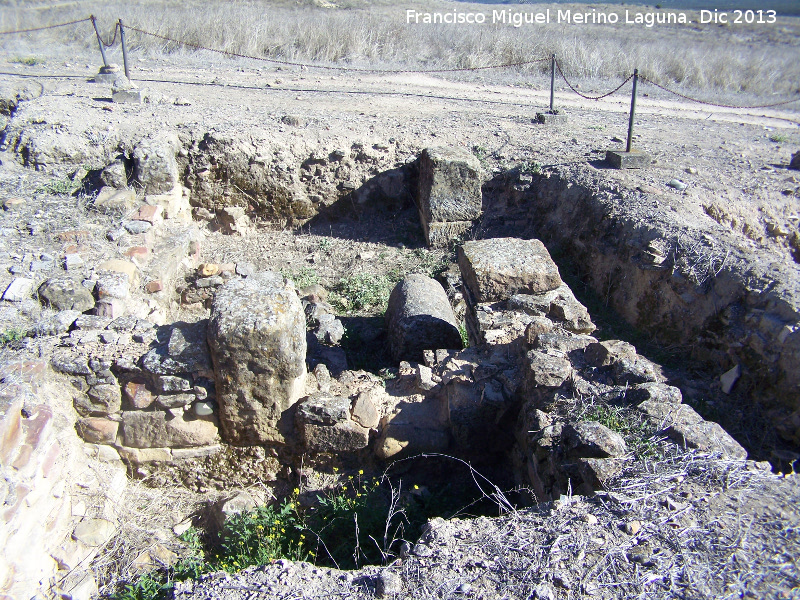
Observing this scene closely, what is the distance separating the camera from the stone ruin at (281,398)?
2900mm

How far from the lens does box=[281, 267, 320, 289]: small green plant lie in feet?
19.5

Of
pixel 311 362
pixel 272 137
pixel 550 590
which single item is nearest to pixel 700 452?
pixel 550 590

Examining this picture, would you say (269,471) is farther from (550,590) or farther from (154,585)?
(550,590)

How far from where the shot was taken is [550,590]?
1.95m

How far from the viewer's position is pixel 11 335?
3588 mm

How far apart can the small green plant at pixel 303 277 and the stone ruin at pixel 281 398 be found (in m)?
1.81

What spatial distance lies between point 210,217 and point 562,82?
29.4 feet

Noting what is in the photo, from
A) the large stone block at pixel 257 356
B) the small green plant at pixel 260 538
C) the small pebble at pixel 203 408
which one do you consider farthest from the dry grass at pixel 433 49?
the small green plant at pixel 260 538

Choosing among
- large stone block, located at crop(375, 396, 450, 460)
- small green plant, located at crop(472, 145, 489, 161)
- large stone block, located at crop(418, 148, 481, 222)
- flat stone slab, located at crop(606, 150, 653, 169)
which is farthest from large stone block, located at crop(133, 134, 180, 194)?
flat stone slab, located at crop(606, 150, 653, 169)

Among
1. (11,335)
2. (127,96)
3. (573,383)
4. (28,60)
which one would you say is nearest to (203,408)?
(11,335)

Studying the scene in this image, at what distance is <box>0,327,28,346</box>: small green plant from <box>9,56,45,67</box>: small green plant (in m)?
Answer: 10.3

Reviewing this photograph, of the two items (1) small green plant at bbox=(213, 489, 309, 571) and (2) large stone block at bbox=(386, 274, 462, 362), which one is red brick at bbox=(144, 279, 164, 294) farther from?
(1) small green plant at bbox=(213, 489, 309, 571)

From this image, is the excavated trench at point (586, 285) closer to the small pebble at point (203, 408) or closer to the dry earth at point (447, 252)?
the dry earth at point (447, 252)

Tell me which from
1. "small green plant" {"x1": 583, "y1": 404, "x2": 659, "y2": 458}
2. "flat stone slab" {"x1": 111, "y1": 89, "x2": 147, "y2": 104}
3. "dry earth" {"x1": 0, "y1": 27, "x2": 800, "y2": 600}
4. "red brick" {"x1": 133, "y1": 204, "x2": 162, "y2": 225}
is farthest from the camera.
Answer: "flat stone slab" {"x1": 111, "y1": 89, "x2": 147, "y2": 104}
